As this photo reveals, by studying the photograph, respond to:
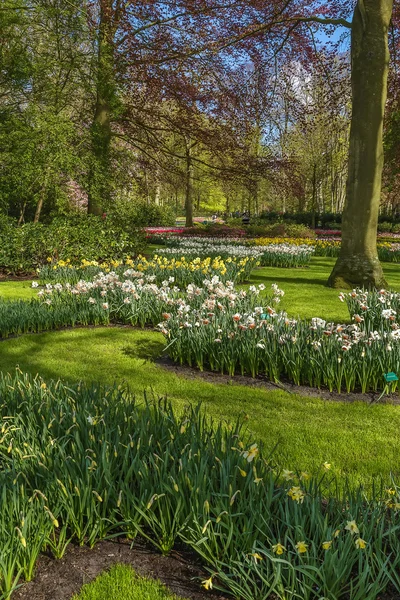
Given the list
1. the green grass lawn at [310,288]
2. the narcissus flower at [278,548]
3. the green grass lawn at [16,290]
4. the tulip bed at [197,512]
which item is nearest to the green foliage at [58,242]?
the green grass lawn at [16,290]

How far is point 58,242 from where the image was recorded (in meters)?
10.4

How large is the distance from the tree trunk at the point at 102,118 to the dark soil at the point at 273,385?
785 cm

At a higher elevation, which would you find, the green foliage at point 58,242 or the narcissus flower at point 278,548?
the green foliage at point 58,242

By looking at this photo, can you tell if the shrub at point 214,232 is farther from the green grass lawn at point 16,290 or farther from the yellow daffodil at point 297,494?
the yellow daffodil at point 297,494

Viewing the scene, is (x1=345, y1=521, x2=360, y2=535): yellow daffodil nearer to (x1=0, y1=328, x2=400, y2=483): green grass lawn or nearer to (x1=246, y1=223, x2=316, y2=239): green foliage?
(x1=0, y1=328, x2=400, y2=483): green grass lawn

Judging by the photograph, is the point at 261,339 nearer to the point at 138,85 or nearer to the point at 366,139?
the point at 366,139

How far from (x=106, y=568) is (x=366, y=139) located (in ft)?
26.2

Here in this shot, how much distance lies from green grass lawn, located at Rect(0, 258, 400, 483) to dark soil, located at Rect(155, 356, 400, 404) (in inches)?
3.7

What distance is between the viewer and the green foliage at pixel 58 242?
Answer: 10141 millimetres

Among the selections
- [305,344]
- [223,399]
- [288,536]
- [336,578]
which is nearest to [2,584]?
[288,536]

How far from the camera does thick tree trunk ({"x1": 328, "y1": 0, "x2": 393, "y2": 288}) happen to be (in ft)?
25.8

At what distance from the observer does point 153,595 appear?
1.75 metres

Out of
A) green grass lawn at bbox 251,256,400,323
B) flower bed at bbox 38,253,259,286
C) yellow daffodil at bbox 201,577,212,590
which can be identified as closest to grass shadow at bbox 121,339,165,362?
green grass lawn at bbox 251,256,400,323

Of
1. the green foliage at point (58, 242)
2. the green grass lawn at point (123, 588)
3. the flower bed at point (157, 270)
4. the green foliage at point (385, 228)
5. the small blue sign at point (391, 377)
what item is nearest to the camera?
the green grass lawn at point (123, 588)
